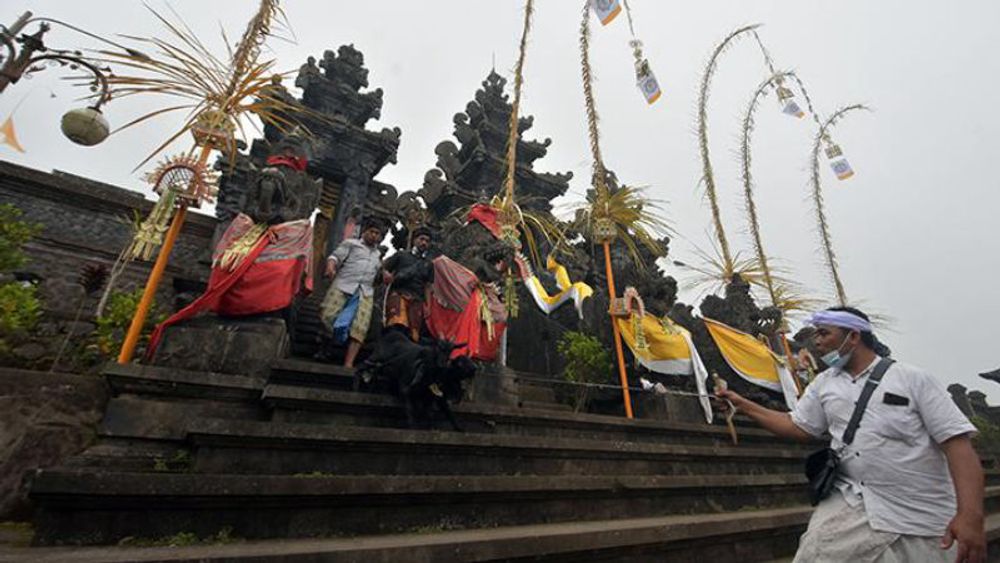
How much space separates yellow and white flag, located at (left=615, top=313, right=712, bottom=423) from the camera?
7266mm

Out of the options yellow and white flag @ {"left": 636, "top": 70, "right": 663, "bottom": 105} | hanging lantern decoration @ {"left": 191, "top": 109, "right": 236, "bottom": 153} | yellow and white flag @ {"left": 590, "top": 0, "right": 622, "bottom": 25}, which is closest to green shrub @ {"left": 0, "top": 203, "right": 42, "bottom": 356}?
hanging lantern decoration @ {"left": 191, "top": 109, "right": 236, "bottom": 153}

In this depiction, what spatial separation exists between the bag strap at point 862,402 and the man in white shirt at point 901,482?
20 millimetres

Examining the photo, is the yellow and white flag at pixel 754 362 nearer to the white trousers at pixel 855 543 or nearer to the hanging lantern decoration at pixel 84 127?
the white trousers at pixel 855 543

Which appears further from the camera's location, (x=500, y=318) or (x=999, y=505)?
(x=999, y=505)

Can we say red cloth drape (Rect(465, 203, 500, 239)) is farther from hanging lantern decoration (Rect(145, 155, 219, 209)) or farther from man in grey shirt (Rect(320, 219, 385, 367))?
hanging lantern decoration (Rect(145, 155, 219, 209))

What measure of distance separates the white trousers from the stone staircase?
4.27 ft

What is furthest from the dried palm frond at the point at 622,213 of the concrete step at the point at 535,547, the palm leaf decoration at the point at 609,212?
the concrete step at the point at 535,547

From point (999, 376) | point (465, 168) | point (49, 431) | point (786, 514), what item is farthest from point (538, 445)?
point (999, 376)

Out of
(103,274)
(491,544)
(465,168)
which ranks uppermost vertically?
(465,168)

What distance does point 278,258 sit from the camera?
175 inches

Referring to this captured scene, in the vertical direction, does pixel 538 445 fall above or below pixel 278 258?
below

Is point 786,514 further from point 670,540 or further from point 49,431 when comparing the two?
point 49,431

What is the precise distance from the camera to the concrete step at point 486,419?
355cm

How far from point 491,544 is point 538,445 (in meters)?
1.43
